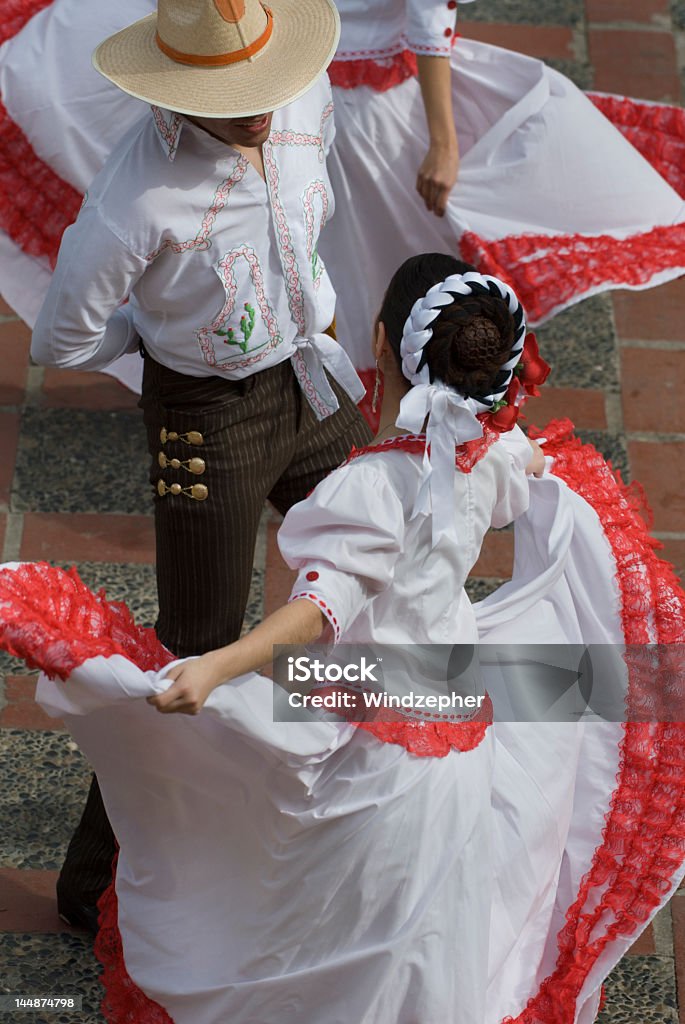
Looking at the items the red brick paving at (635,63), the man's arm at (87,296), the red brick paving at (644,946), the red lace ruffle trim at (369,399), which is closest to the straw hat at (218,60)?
the man's arm at (87,296)

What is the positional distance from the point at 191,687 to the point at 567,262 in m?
1.76

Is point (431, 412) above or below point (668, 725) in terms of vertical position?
above

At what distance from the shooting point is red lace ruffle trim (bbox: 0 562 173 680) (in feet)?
6.56

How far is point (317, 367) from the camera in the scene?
2656 millimetres

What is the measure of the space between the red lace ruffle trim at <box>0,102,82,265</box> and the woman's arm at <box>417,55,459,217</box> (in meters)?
0.79

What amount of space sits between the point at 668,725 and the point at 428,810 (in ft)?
1.86

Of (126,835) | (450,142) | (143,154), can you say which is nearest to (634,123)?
(450,142)

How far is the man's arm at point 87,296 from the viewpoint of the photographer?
7.75 ft

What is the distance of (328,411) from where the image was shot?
268cm

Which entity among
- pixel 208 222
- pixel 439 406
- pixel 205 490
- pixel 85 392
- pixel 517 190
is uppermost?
pixel 208 222

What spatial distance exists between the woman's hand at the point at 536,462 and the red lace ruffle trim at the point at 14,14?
5.49ft

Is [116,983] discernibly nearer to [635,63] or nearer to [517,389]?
[517,389]

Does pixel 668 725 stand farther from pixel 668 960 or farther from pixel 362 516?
pixel 362 516

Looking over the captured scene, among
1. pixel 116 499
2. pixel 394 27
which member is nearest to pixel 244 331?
pixel 394 27
